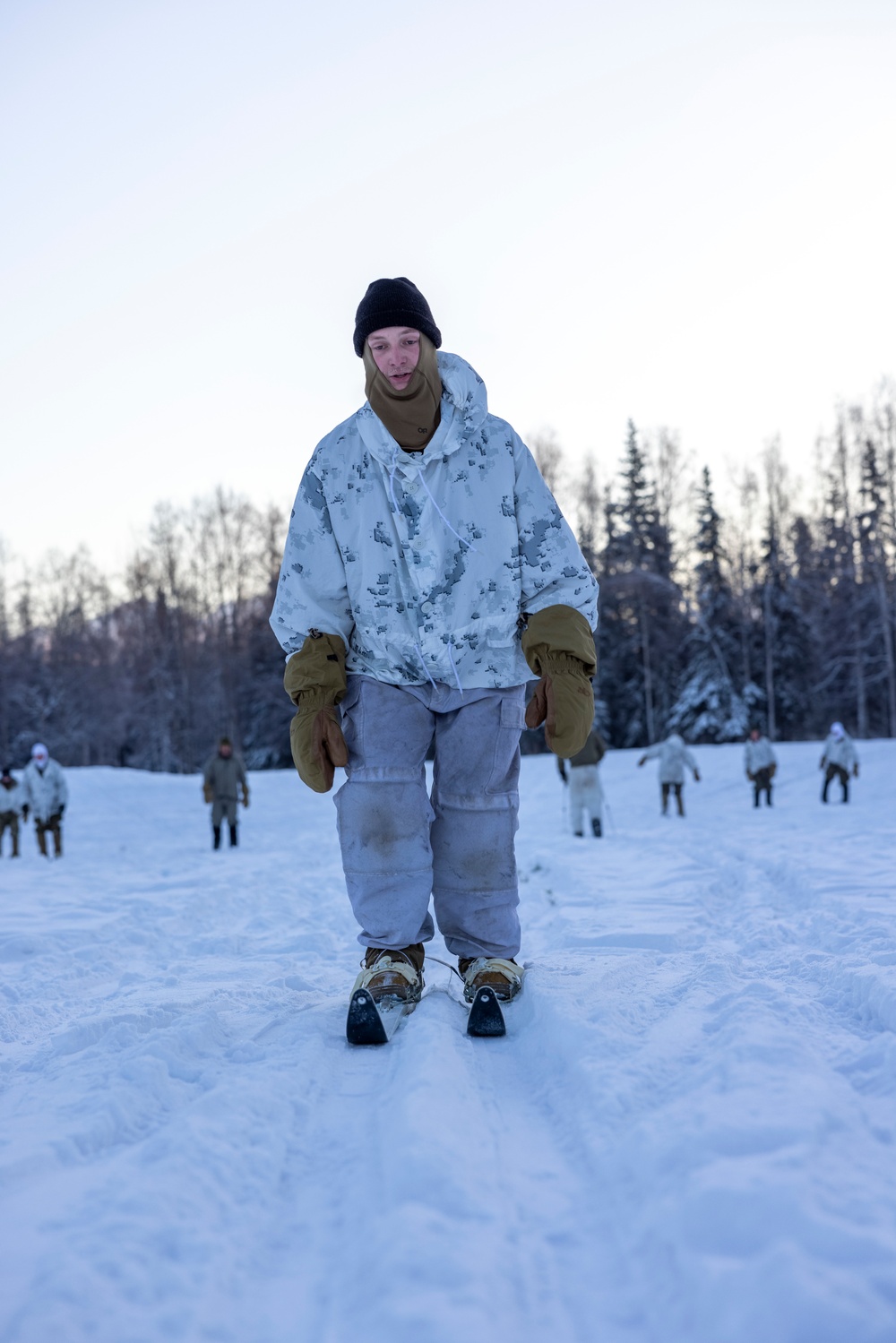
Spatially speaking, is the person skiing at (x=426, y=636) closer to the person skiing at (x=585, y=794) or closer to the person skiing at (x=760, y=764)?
the person skiing at (x=585, y=794)

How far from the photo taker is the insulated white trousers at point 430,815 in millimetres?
2607

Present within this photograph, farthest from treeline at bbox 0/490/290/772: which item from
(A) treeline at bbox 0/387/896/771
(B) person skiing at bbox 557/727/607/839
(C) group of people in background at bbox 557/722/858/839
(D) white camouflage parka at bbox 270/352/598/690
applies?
(D) white camouflage parka at bbox 270/352/598/690

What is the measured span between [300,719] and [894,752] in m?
22.3

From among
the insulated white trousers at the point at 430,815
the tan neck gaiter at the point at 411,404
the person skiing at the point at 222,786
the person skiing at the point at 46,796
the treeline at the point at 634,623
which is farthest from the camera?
the treeline at the point at 634,623

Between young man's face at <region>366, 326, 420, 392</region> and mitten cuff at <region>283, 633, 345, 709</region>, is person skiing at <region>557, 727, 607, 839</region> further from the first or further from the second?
young man's face at <region>366, 326, 420, 392</region>

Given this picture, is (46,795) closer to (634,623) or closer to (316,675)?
(316,675)

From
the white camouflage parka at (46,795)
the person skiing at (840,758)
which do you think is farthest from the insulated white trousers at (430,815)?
the person skiing at (840,758)

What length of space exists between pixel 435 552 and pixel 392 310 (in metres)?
0.73

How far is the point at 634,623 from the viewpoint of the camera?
119 feet

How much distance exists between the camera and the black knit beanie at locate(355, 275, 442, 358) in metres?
2.75

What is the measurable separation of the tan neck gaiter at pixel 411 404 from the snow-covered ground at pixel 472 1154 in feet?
5.23

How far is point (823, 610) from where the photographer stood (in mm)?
36562

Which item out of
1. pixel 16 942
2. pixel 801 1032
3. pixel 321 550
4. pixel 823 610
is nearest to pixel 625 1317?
pixel 801 1032

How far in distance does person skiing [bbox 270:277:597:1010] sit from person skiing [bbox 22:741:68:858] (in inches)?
430
